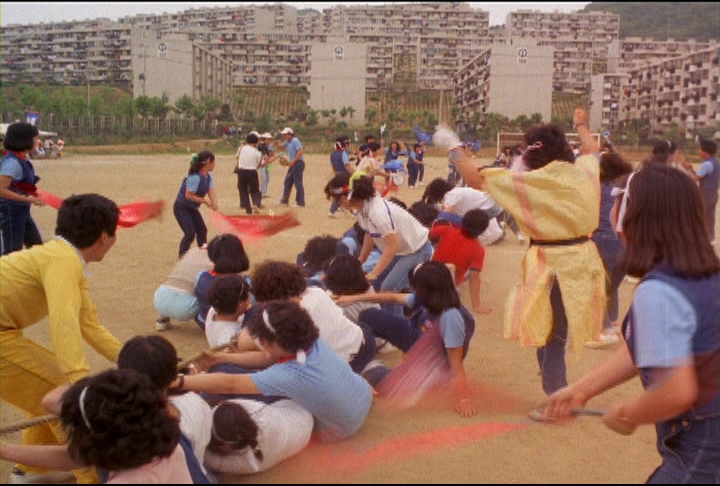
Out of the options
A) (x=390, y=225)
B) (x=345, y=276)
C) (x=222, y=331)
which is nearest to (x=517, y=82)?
(x=390, y=225)

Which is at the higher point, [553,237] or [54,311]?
[553,237]

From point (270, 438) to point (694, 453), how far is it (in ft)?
6.94

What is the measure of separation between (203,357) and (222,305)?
64 cm

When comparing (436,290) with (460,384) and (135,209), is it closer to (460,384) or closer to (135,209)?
(460,384)

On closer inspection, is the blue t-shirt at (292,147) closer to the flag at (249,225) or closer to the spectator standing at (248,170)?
the spectator standing at (248,170)

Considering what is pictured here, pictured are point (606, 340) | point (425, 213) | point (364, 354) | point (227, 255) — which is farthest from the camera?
point (425, 213)

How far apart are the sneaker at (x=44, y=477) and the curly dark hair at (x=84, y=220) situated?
1.17 metres

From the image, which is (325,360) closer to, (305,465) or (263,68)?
(305,465)

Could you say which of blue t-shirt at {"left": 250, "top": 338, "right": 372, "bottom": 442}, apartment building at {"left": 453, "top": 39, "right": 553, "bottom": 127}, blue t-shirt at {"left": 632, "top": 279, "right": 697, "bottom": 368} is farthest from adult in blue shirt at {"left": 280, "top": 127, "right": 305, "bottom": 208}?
apartment building at {"left": 453, "top": 39, "right": 553, "bottom": 127}

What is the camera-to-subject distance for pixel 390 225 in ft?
20.4

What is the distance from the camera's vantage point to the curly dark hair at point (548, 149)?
4.63 metres

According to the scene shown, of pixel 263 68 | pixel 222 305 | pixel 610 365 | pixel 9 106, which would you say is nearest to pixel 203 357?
pixel 222 305

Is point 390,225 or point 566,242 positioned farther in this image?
point 390,225

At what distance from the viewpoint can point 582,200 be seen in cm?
450
